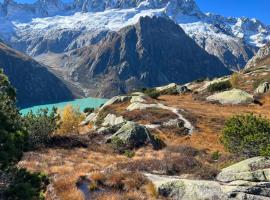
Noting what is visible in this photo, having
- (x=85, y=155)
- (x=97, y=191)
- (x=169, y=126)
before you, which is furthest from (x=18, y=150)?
(x=169, y=126)

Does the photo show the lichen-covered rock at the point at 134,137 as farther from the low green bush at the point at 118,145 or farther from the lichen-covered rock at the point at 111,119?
the lichen-covered rock at the point at 111,119

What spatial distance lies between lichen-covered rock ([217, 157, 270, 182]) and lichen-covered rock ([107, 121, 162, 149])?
82.7ft

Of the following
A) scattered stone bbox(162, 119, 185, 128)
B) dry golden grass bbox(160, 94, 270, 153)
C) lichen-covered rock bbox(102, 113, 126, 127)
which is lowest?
dry golden grass bbox(160, 94, 270, 153)

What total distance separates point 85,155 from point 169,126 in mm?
34698

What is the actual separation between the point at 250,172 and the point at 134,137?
28.6 meters

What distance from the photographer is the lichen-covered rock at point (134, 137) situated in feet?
166

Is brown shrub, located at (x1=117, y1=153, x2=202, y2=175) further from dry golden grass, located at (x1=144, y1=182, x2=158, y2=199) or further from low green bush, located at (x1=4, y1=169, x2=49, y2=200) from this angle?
low green bush, located at (x1=4, y1=169, x2=49, y2=200)

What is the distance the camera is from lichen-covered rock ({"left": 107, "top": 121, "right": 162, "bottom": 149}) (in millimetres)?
50562

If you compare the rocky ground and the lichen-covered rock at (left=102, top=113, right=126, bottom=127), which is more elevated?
the rocky ground

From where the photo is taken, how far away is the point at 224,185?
2297cm

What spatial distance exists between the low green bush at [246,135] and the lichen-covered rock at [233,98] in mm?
65564

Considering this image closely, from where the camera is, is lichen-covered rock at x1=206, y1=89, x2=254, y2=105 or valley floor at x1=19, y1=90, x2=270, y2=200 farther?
lichen-covered rock at x1=206, y1=89, x2=254, y2=105

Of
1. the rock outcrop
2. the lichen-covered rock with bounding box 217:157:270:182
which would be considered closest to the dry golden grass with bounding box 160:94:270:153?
the lichen-covered rock with bounding box 217:157:270:182

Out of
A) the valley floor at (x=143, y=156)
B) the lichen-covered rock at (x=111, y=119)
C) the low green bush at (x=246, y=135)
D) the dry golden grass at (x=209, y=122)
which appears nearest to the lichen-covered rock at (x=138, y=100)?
the valley floor at (x=143, y=156)
